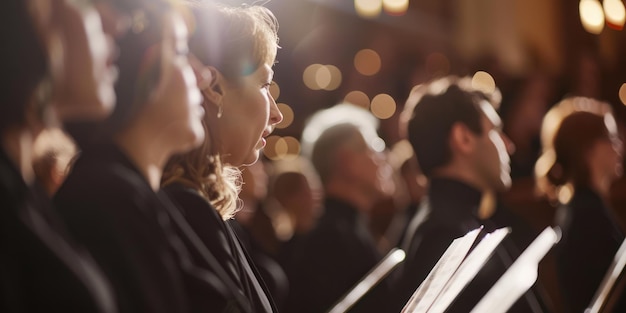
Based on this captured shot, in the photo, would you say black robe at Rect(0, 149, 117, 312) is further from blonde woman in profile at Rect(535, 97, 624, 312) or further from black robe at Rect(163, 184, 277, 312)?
blonde woman in profile at Rect(535, 97, 624, 312)

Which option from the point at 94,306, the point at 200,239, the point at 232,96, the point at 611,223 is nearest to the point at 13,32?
the point at 94,306

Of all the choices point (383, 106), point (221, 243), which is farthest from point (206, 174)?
point (383, 106)

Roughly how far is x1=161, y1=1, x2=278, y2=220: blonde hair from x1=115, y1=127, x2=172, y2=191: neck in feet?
1.09

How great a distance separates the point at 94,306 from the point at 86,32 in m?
0.37

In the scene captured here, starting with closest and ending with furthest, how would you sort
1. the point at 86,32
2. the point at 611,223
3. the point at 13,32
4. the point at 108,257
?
the point at 13,32 → the point at 86,32 → the point at 108,257 → the point at 611,223

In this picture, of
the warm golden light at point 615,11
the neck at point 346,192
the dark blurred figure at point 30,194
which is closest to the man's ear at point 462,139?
the neck at point 346,192

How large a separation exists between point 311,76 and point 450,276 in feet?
26.3

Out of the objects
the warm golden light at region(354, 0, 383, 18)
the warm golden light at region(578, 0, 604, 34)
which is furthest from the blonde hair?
the warm golden light at region(354, 0, 383, 18)

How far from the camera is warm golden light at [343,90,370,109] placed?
9422 millimetres

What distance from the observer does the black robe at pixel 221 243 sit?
157 cm

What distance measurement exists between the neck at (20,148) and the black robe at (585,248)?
2.37 metres

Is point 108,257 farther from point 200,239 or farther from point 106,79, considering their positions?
point 200,239

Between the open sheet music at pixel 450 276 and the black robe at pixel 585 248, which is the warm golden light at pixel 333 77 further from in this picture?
the open sheet music at pixel 450 276

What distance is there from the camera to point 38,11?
93 centimetres
